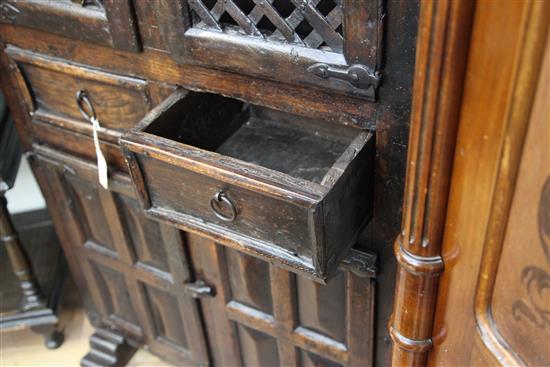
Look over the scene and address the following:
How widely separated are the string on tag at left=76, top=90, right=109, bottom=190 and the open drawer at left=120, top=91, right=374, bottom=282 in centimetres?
22

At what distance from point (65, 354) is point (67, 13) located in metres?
1.01

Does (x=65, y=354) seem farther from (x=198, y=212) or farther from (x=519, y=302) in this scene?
(x=519, y=302)

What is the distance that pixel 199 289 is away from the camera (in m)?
1.27

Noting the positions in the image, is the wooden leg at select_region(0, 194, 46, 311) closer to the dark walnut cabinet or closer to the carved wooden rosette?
the dark walnut cabinet

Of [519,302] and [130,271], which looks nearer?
[519,302]

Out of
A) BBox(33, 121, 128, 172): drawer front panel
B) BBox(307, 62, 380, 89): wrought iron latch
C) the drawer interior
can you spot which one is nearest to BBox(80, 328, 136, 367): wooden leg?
BBox(33, 121, 128, 172): drawer front panel

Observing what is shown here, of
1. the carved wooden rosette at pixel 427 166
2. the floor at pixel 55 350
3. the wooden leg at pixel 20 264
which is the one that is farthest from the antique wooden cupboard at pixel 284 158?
the floor at pixel 55 350

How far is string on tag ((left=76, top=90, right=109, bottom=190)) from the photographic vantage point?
3.73 feet

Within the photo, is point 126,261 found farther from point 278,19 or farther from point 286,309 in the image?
point 278,19

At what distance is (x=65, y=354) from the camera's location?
168cm

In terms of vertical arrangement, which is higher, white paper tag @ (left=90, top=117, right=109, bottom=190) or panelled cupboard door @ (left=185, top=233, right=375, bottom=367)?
white paper tag @ (left=90, top=117, right=109, bottom=190)

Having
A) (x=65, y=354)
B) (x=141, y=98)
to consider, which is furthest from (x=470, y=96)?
(x=65, y=354)

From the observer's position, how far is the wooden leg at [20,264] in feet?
4.75

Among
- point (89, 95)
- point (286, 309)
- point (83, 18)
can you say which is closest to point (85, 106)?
point (89, 95)
